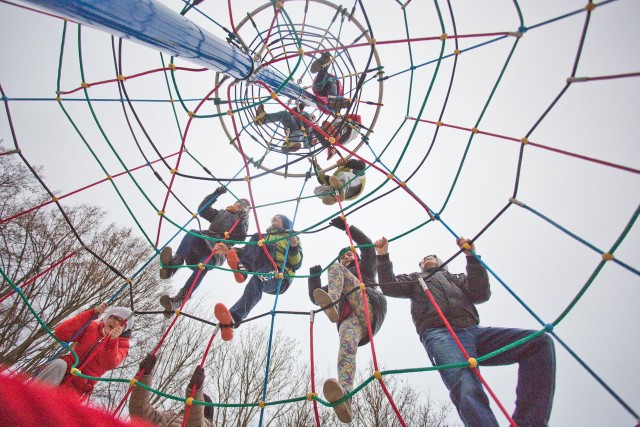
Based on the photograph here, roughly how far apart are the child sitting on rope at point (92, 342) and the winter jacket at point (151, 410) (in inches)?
25.1

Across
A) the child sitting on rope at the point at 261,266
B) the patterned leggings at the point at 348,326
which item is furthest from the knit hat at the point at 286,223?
the patterned leggings at the point at 348,326

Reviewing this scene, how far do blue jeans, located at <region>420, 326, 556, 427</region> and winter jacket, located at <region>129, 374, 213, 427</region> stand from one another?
1840 mm

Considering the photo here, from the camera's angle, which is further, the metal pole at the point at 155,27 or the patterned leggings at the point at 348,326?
the patterned leggings at the point at 348,326

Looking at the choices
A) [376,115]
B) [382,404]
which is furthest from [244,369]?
[376,115]

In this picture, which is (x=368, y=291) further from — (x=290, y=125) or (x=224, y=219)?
(x=290, y=125)

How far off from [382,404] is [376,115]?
775cm

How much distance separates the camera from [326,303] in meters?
2.74

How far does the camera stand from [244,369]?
27.9 feet

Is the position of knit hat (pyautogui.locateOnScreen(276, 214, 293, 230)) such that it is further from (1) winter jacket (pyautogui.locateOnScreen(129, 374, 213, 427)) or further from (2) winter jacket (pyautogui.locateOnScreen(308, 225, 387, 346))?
(1) winter jacket (pyautogui.locateOnScreen(129, 374, 213, 427))

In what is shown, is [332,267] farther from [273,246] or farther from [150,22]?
[150,22]

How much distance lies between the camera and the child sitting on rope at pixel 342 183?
14.8 feet

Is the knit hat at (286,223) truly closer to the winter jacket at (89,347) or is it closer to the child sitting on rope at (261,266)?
the child sitting on rope at (261,266)

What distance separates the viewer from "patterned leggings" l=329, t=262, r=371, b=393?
2396mm

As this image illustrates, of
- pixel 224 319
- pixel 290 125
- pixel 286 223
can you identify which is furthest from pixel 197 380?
pixel 290 125
